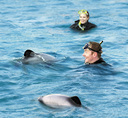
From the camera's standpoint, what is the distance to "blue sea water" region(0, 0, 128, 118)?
8203 mm

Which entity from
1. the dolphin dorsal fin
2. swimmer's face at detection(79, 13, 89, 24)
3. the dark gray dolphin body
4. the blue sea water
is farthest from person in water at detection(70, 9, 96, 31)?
the dolphin dorsal fin

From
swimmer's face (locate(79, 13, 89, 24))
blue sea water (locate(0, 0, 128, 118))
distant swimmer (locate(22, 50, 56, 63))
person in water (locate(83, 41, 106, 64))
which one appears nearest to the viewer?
blue sea water (locate(0, 0, 128, 118))

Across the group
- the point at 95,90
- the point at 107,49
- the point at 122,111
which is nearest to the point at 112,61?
the point at 107,49

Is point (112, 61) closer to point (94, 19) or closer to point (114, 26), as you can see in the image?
point (114, 26)

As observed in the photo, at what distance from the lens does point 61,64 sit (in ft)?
37.4

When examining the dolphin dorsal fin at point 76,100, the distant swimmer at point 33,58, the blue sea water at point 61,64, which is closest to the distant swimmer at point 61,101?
the dolphin dorsal fin at point 76,100

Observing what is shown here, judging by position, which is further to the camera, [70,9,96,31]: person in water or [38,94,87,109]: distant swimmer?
[70,9,96,31]: person in water

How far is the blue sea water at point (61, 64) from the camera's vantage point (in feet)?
26.9

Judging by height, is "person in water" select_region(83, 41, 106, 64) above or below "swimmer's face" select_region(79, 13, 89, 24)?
below

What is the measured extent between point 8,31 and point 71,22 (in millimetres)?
3278

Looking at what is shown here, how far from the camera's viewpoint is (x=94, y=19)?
61.1 feet

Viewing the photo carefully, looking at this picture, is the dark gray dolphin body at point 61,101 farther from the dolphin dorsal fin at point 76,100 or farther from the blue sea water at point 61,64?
the blue sea water at point 61,64

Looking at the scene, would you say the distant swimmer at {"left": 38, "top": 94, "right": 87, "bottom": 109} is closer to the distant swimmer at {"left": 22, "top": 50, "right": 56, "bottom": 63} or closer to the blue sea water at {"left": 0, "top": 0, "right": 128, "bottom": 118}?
the blue sea water at {"left": 0, "top": 0, "right": 128, "bottom": 118}

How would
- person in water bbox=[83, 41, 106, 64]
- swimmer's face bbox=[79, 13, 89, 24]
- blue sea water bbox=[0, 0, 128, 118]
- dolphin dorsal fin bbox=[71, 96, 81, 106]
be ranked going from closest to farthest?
dolphin dorsal fin bbox=[71, 96, 81, 106] < blue sea water bbox=[0, 0, 128, 118] < person in water bbox=[83, 41, 106, 64] < swimmer's face bbox=[79, 13, 89, 24]
